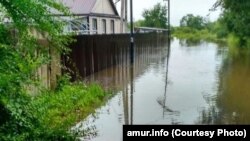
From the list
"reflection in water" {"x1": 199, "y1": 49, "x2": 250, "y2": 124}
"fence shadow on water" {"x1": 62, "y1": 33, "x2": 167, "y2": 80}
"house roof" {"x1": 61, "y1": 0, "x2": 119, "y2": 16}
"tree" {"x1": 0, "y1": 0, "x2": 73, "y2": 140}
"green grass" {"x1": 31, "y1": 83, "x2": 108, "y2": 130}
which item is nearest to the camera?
"tree" {"x1": 0, "y1": 0, "x2": 73, "y2": 140}

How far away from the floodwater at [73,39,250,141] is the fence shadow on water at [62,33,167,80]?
0.45 m

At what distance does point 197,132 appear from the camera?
588 centimetres

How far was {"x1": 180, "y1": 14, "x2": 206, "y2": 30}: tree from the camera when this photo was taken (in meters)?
112

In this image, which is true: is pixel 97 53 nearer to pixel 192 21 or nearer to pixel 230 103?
pixel 230 103

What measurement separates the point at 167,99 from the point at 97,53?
616 centimetres

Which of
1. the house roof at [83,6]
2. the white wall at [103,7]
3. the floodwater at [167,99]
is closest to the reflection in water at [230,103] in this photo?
the floodwater at [167,99]

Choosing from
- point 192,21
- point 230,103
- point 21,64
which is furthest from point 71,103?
point 192,21

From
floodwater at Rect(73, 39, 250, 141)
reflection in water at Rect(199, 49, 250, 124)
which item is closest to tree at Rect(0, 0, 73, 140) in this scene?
floodwater at Rect(73, 39, 250, 141)

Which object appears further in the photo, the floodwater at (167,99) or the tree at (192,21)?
the tree at (192,21)

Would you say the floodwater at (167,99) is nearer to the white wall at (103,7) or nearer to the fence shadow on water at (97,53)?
the fence shadow on water at (97,53)

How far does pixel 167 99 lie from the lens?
420 inches

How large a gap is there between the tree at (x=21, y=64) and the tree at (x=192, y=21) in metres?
108

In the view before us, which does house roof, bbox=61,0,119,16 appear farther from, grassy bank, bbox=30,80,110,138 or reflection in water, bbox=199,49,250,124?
grassy bank, bbox=30,80,110,138

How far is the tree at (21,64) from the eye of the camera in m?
4.61
